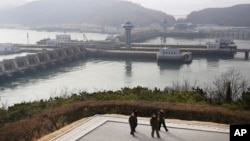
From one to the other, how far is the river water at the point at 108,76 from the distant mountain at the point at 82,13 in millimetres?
62912

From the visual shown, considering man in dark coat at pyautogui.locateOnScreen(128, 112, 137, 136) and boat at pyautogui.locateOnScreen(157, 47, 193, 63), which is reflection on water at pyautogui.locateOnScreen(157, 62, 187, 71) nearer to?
boat at pyautogui.locateOnScreen(157, 47, 193, 63)

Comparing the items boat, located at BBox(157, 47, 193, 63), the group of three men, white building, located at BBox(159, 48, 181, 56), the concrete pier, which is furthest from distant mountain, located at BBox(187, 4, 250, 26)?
the group of three men

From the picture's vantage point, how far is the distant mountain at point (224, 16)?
8619 cm

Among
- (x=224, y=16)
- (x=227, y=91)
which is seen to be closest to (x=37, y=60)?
(x=227, y=91)

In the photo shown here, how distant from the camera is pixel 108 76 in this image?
25.1 meters

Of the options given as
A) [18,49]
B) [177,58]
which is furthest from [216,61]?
[18,49]

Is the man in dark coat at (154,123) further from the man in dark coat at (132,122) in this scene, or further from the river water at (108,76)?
the river water at (108,76)

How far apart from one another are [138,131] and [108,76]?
18.4 metres

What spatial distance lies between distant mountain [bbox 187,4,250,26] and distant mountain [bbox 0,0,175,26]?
336 inches

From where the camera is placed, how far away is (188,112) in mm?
7820

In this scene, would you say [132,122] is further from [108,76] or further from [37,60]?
[37,60]

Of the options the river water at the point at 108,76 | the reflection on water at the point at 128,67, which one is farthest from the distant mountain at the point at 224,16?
the reflection on water at the point at 128,67

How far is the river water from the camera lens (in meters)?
20.6

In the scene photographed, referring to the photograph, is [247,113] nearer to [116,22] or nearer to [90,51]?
[90,51]
